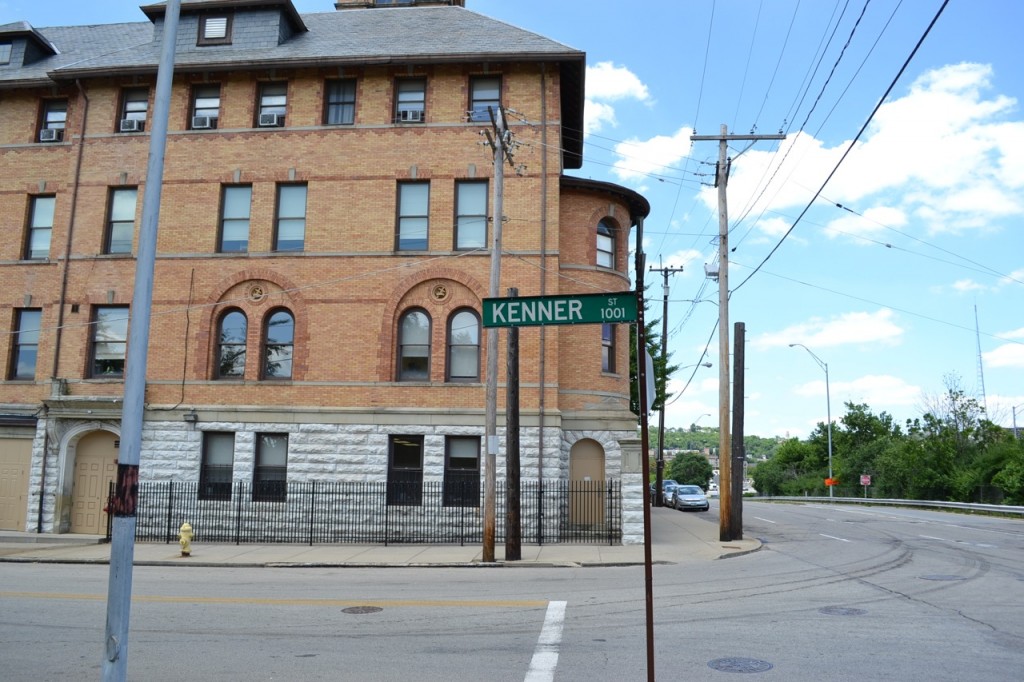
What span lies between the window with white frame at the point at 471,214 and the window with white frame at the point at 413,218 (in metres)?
0.85

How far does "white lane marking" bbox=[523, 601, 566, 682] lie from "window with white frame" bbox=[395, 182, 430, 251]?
1261 cm

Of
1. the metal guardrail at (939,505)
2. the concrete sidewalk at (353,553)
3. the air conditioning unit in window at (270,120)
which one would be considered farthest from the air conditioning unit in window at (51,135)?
the metal guardrail at (939,505)

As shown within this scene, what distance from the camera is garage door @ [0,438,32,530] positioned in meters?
21.6

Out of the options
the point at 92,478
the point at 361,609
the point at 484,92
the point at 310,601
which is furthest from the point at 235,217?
the point at 361,609

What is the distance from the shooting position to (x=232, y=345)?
853 inches

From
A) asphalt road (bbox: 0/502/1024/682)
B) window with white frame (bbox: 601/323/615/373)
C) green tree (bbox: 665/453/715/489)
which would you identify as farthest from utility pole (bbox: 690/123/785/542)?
green tree (bbox: 665/453/715/489)

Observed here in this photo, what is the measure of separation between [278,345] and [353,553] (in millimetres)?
6602

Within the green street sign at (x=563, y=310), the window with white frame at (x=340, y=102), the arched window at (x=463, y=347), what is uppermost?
the window with white frame at (x=340, y=102)

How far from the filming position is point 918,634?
907 cm

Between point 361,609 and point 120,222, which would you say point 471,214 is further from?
point 361,609

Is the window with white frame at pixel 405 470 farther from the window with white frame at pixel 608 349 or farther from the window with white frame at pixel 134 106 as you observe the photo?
the window with white frame at pixel 134 106

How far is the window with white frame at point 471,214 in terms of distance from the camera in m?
21.3

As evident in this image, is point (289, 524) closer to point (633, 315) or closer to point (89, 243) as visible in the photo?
point (89, 243)

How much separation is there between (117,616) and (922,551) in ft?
58.3
